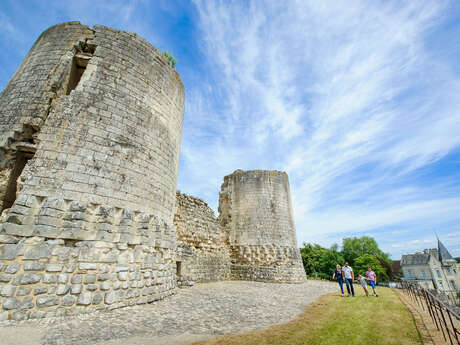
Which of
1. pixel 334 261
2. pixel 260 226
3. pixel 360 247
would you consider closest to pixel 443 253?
pixel 360 247

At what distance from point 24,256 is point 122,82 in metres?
5.13

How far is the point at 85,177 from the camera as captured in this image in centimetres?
547

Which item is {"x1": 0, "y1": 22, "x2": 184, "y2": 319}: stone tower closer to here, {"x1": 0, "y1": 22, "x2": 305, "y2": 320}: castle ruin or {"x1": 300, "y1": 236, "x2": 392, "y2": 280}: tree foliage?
{"x1": 0, "y1": 22, "x2": 305, "y2": 320}: castle ruin

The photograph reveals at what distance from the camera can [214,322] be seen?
16.2ft

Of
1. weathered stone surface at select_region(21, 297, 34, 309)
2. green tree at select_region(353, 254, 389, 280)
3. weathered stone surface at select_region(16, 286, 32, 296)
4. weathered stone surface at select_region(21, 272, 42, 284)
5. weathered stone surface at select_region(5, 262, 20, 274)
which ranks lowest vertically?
weathered stone surface at select_region(21, 297, 34, 309)

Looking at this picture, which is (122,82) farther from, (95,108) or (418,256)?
(418,256)

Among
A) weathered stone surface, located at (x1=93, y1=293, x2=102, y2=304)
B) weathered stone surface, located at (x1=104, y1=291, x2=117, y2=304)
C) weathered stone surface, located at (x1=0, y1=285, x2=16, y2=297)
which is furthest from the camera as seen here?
weathered stone surface, located at (x1=104, y1=291, x2=117, y2=304)

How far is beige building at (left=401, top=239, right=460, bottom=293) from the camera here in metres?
42.0

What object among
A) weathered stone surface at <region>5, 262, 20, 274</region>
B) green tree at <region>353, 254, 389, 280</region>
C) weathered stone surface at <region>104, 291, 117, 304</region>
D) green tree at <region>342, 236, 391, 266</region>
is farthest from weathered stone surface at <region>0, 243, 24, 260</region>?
green tree at <region>342, 236, 391, 266</region>

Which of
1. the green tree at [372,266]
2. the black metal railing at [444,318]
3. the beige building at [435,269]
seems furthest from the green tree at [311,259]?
the black metal railing at [444,318]

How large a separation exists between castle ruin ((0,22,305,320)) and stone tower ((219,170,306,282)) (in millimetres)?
8460

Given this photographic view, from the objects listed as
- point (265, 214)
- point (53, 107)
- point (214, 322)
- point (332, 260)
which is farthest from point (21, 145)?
point (332, 260)

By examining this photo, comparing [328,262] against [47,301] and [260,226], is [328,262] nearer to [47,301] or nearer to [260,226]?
Result: [260,226]

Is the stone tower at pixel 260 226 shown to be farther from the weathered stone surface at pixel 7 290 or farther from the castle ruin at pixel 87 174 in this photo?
the weathered stone surface at pixel 7 290
